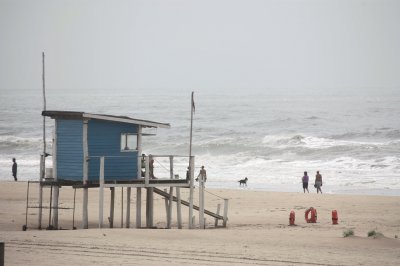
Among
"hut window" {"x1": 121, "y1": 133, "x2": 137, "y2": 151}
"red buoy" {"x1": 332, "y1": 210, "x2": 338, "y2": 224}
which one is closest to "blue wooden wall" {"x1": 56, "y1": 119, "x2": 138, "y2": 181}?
"hut window" {"x1": 121, "y1": 133, "x2": 137, "y2": 151}

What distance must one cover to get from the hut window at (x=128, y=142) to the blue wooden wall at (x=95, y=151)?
0.11m

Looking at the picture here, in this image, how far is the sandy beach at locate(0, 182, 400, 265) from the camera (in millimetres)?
21891

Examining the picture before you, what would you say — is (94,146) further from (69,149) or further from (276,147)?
(276,147)

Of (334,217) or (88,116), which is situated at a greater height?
(88,116)

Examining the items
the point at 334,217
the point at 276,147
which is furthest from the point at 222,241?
the point at 276,147

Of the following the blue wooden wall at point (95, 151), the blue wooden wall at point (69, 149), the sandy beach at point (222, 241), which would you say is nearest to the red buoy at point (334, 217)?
the sandy beach at point (222, 241)

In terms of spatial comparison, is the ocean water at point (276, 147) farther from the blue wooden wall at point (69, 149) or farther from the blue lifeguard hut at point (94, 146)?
the blue wooden wall at point (69, 149)

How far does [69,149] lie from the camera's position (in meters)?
29.1

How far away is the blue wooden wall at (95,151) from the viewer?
28.9 meters

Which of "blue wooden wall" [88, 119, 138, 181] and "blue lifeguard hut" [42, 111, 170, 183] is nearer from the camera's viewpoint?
"blue lifeguard hut" [42, 111, 170, 183]

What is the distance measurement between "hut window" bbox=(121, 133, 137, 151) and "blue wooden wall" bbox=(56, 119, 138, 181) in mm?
111

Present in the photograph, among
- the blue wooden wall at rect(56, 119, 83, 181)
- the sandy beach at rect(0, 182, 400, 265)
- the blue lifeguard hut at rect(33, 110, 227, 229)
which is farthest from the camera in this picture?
the blue wooden wall at rect(56, 119, 83, 181)

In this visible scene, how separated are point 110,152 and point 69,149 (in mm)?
1346

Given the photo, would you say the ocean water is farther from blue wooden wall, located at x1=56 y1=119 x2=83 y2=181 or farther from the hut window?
blue wooden wall, located at x1=56 y1=119 x2=83 y2=181
